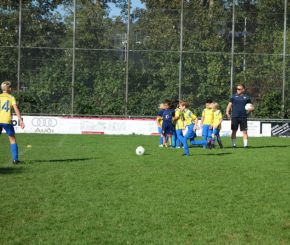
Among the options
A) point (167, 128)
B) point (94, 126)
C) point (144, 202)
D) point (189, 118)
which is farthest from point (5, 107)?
point (94, 126)

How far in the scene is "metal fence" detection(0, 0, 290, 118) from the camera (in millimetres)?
34469

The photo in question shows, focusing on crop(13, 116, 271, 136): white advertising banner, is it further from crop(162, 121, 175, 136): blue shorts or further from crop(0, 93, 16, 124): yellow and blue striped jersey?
crop(0, 93, 16, 124): yellow and blue striped jersey

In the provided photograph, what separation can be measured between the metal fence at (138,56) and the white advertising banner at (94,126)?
6.03ft

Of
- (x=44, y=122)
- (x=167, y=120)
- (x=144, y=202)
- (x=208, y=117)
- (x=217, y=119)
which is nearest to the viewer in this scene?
(x=144, y=202)

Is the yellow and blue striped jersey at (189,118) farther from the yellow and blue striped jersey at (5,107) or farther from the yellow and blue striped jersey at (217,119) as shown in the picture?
the yellow and blue striped jersey at (5,107)

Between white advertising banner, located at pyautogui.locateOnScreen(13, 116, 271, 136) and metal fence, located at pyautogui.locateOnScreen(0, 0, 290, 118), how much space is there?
184 cm

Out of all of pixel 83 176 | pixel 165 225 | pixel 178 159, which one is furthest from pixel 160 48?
pixel 165 225

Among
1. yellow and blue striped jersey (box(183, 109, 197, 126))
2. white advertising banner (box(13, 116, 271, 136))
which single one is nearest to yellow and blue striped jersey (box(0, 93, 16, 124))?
yellow and blue striped jersey (box(183, 109, 197, 126))

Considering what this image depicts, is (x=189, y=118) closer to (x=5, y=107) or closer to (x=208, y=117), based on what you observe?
(x=208, y=117)

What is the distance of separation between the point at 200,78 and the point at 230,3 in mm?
5015

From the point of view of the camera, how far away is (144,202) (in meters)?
8.56

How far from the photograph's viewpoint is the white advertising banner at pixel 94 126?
3198 centimetres

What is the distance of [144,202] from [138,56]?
88.4 feet

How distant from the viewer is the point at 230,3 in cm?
3600
